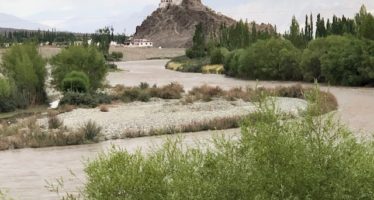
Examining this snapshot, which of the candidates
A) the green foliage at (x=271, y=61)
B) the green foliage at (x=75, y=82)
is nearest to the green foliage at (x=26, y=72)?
the green foliage at (x=75, y=82)

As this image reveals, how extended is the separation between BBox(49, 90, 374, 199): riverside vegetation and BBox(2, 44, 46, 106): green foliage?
155 ft

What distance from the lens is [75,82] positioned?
57.1 metres

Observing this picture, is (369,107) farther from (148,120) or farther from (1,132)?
(1,132)

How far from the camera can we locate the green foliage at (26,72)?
5538 cm

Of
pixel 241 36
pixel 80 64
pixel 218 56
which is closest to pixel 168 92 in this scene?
pixel 80 64

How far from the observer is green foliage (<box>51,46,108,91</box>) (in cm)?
5994

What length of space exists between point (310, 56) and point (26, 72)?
3704cm

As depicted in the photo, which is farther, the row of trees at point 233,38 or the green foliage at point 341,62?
the row of trees at point 233,38

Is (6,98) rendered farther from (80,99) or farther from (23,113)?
(80,99)

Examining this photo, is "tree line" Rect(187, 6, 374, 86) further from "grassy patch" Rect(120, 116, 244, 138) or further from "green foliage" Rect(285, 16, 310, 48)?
"grassy patch" Rect(120, 116, 244, 138)

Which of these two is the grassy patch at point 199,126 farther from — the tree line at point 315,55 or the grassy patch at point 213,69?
the grassy patch at point 213,69

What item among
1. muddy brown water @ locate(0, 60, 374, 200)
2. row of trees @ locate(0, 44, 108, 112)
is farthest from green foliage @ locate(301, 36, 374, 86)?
muddy brown water @ locate(0, 60, 374, 200)

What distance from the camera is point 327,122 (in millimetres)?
8266

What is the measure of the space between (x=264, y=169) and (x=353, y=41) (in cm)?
6843
